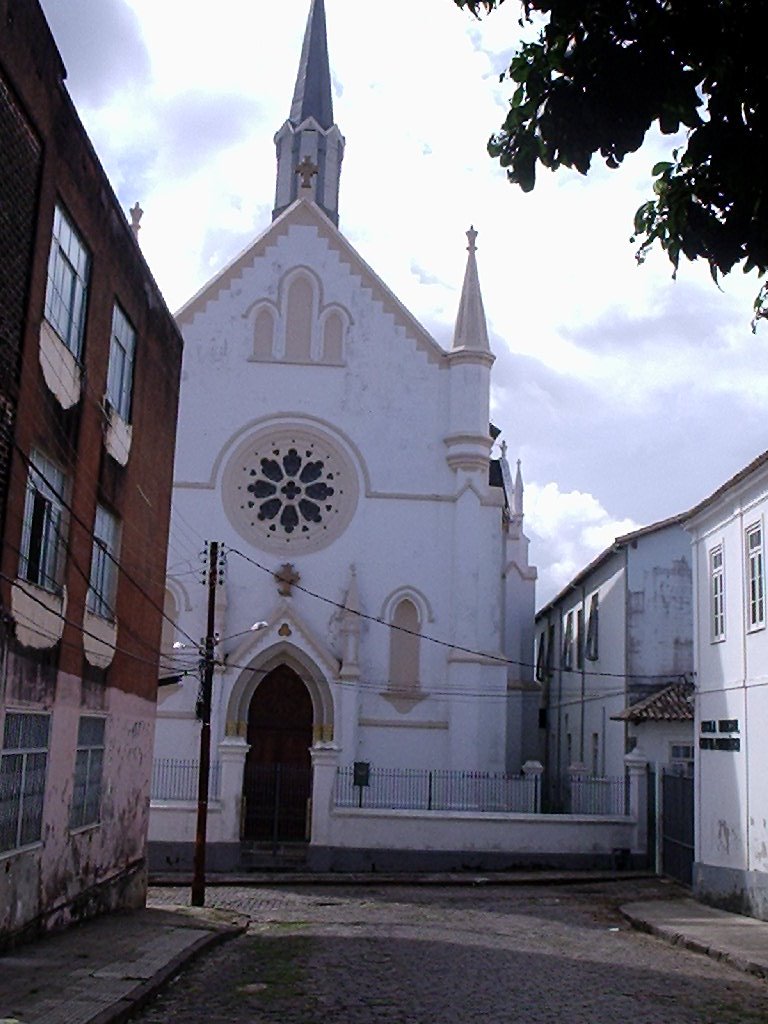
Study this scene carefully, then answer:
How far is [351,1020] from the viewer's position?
10.3 meters

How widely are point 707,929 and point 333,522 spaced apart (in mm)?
16128

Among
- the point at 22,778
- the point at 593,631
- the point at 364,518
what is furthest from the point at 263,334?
the point at 22,778

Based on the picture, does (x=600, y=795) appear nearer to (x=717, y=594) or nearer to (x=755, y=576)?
(x=717, y=594)

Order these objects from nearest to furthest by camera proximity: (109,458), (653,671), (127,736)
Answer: (109,458) < (127,736) < (653,671)

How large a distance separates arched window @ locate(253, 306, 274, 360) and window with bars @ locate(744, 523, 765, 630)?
15509 mm

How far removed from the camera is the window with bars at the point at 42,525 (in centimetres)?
1364

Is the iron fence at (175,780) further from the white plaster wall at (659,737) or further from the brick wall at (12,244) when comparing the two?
the brick wall at (12,244)

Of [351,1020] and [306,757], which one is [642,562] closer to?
[306,757]

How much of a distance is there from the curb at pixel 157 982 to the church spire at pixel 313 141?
31933 millimetres

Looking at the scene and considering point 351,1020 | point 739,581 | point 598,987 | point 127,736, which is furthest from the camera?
point 739,581

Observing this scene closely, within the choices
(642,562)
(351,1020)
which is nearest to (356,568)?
(642,562)

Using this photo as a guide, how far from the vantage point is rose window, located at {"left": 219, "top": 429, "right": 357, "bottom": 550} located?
3128cm

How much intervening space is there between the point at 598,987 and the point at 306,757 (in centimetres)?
1861

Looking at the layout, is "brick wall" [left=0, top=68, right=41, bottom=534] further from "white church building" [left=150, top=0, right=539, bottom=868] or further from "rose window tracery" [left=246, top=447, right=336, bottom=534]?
"rose window tracery" [left=246, top=447, right=336, bottom=534]
